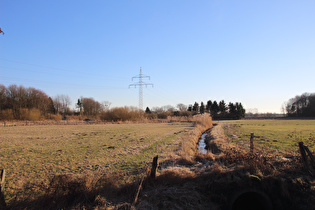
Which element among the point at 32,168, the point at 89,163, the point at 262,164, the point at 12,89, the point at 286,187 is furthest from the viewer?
the point at 12,89

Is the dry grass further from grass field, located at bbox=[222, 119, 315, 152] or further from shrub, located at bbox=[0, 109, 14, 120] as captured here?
shrub, located at bbox=[0, 109, 14, 120]

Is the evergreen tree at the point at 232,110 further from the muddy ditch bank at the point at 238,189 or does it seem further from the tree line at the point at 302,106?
the muddy ditch bank at the point at 238,189

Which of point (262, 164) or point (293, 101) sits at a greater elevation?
point (293, 101)

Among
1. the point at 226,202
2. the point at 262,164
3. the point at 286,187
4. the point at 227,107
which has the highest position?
the point at 227,107

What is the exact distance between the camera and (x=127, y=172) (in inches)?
317

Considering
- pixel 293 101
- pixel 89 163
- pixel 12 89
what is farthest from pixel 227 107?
pixel 89 163

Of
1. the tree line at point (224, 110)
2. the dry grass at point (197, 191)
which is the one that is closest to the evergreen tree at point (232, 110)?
the tree line at point (224, 110)

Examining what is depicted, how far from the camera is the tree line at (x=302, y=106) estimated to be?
90756 mm

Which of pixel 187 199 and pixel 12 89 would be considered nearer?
pixel 187 199

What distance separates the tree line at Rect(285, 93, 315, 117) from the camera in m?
90.8

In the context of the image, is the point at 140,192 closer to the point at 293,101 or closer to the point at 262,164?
the point at 262,164

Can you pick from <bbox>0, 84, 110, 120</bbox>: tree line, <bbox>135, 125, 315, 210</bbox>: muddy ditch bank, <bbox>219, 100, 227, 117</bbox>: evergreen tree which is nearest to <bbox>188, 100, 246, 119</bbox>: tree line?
<bbox>219, 100, 227, 117</bbox>: evergreen tree

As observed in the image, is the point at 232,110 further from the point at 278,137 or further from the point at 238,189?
the point at 238,189

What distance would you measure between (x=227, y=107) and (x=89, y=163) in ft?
343
